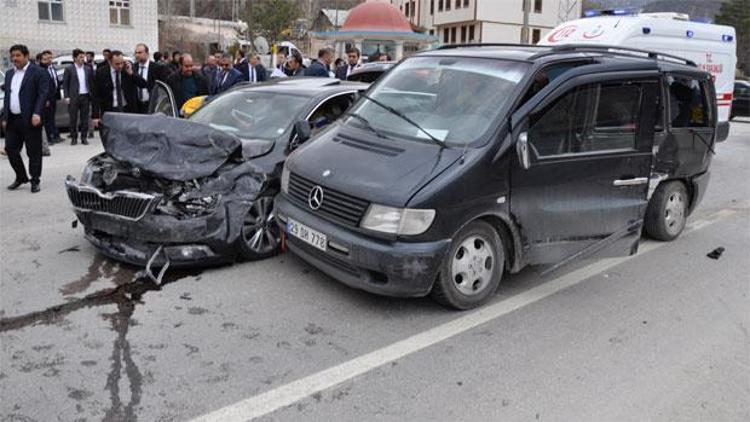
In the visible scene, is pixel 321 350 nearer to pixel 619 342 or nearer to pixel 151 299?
pixel 151 299

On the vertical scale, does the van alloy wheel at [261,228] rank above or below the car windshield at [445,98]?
below

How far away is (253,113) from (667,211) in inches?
166

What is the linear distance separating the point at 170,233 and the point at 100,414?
1.97m

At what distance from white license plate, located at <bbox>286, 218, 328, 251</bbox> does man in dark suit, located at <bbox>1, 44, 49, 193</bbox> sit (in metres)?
4.97

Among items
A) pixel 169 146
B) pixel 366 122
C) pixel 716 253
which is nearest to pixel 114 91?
pixel 169 146

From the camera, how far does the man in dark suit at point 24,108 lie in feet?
27.0

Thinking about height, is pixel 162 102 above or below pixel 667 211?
above

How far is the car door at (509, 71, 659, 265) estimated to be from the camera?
4.83 meters

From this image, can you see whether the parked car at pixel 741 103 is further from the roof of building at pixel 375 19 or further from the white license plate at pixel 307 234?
the white license plate at pixel 307 234

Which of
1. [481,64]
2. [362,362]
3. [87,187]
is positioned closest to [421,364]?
[362,362]

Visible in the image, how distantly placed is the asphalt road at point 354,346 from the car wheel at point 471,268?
120 millimetres

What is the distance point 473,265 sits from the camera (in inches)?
184

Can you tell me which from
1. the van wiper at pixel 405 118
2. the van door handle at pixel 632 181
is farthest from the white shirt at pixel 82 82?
the van door handle at pixel 632 181

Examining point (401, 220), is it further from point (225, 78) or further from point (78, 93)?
point (78, 93)
